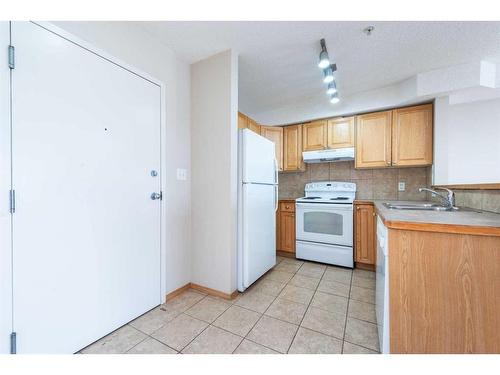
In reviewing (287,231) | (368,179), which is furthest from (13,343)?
(368,179)

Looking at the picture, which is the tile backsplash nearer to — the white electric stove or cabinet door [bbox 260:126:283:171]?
the white electric stove

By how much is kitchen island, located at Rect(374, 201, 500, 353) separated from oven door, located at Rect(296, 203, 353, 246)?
1742mm

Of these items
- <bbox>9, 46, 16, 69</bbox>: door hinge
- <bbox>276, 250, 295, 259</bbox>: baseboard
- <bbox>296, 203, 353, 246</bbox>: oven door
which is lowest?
<bbox>276, 250, 295, 259</bbox>: baseboard

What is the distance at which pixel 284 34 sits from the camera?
5.71 feet

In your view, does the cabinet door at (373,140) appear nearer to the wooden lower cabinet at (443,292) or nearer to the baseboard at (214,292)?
the wooden lower cabinet at (443,292)

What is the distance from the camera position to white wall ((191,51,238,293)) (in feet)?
6.29

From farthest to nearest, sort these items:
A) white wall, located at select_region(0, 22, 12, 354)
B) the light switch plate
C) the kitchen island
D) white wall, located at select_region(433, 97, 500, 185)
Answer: white wall, located at select_region(433, 97, 500, 185)
the light switch plate
white wall, located at select_region(0, 22, 12, 354)
the kitchen island

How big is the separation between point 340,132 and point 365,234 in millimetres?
1473

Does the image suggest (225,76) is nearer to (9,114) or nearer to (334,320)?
(9,114)

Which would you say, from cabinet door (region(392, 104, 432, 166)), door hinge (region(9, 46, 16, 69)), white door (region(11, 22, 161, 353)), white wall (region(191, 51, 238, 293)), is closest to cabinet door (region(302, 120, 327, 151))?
cabinet door (region(392, 104, 432, 166))

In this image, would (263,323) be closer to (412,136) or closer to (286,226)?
(286,226)

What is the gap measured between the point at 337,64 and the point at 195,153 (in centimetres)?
178

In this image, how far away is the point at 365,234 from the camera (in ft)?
8.64
